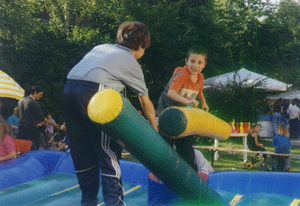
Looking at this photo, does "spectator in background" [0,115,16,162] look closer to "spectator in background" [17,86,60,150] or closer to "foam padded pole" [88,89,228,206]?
"spectator in background" [17,86,60,150]

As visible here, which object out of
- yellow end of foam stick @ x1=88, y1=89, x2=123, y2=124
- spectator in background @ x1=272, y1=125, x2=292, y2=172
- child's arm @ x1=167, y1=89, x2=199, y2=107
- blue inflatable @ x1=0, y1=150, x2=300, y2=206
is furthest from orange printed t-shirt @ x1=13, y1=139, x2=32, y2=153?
spectator in background @ x1=272, y1=125, x2=292, y2=172

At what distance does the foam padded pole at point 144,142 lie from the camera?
4.87 ft

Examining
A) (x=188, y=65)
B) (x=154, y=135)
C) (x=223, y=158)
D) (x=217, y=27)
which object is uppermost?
(x=217, y=27)

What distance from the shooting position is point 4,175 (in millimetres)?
2887

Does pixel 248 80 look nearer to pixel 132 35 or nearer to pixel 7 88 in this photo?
pixel 7 88

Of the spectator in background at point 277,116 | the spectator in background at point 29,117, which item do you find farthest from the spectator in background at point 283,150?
the spectator in background at point 277,116

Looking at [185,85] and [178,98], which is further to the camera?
[185,85]

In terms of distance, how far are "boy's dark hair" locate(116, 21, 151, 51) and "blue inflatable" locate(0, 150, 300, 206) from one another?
3.54 feet

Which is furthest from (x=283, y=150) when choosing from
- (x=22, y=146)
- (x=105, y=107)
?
(x=105, y=107)

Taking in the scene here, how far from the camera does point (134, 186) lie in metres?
3.01

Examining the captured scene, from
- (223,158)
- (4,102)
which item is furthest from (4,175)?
(4,102)

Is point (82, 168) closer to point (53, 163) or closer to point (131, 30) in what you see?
point (131, 30)

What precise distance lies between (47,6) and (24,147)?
9372mm

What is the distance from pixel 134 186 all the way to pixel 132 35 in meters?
1.65
